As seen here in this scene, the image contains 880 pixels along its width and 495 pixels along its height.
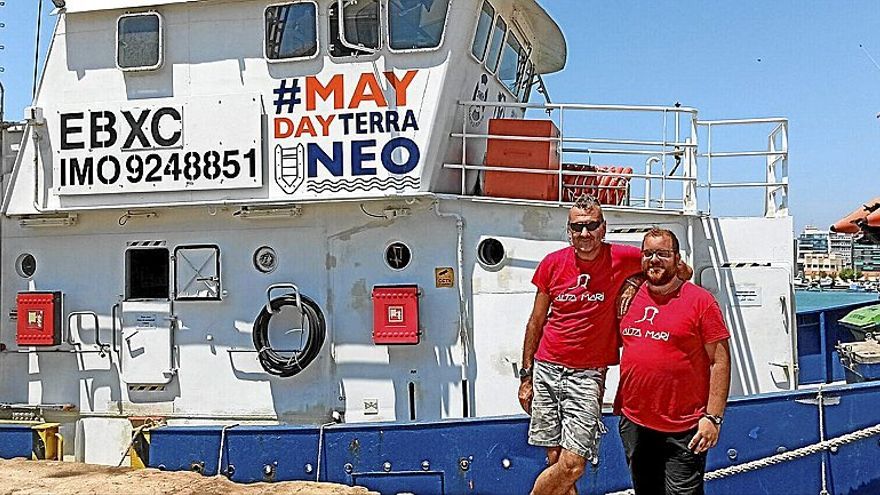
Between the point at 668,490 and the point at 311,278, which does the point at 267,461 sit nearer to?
the point at 311,278

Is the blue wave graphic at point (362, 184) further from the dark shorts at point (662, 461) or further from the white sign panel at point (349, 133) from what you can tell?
the dark shorts at point (662, 461)

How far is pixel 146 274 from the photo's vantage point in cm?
729

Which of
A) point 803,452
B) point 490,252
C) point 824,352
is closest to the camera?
point 803,452

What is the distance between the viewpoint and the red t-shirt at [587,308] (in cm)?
439

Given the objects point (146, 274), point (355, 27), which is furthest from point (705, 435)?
point (146, 274)

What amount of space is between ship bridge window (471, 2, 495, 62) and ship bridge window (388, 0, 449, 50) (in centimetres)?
44

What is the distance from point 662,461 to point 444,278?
→ 9.66 feet

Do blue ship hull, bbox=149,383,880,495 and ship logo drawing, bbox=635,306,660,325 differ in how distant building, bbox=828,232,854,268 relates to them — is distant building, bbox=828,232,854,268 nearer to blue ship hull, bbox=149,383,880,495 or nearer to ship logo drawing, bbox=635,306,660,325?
blue ship hull, bbox=149,383,880,495

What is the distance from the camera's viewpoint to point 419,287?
6.75 m

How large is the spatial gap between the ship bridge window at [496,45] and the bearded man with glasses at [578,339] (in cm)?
353

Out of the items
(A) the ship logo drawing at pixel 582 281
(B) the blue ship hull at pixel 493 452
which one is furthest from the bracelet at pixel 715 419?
(B) the blue ship hull at pixel 493 452

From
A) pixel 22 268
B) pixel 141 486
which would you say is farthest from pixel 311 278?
pixel 22 268

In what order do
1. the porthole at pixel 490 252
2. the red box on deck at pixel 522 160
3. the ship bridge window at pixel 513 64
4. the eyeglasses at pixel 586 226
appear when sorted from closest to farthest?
the eyeglasses at pixel 586 226 < the porthole at pixel 490 252 < the red box on deck at pixel 522 160 < the ship bridge window at pixel 513 64

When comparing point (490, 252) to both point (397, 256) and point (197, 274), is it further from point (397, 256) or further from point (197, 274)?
point (197, 274)
